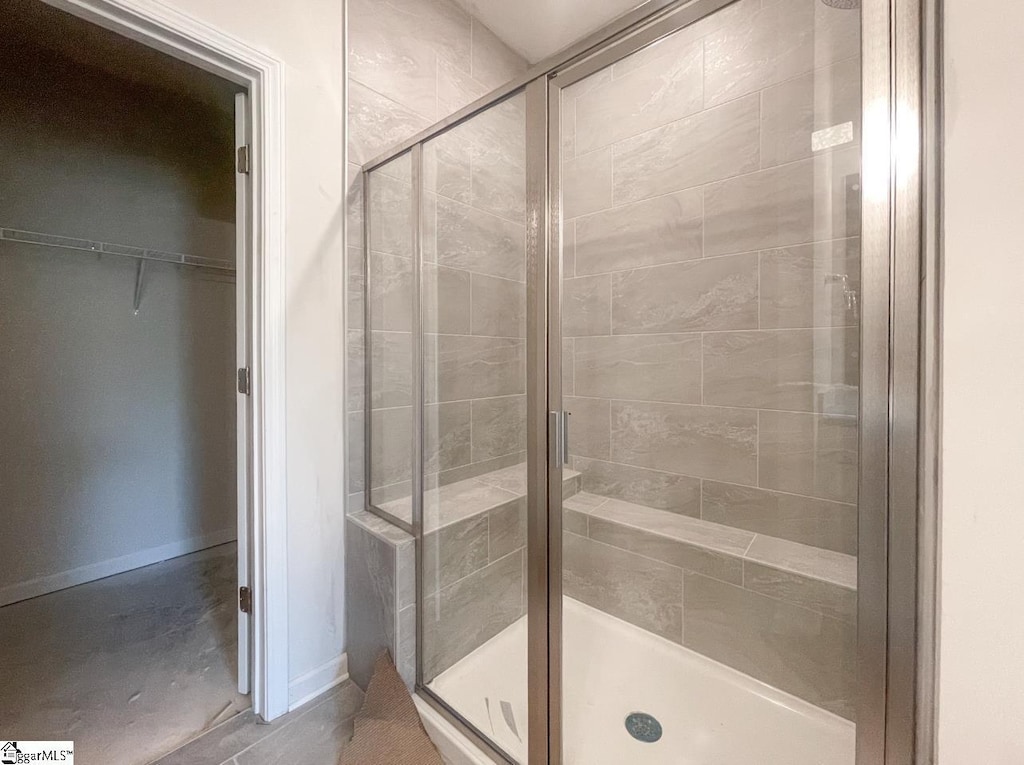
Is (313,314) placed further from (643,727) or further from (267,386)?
(643,727)

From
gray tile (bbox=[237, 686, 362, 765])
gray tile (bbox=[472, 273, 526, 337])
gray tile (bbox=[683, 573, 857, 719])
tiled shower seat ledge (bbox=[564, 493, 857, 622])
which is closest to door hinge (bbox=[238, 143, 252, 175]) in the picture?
gray tile (bbox=[472, 273, 526, 337])

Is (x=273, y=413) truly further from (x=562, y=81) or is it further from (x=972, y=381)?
(x=972, y=381)

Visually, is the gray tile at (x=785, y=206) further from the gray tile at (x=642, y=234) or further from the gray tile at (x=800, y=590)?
the gray tile at (x=800, y=590)

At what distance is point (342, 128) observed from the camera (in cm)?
144

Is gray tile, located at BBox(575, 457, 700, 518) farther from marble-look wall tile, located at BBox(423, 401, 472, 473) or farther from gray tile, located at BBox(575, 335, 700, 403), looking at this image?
marble-look wall tile, located at BBox(423, 401, 472, 473)

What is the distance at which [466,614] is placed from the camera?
1.41 meters

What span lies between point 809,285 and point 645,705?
1354mm

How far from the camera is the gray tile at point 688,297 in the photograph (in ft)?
4.51

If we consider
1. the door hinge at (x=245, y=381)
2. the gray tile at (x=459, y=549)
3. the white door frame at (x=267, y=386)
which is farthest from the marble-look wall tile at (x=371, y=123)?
the gray tile at (x=459, y=549)

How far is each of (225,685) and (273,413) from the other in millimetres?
928

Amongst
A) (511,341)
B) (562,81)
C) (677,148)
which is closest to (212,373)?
(511,341)

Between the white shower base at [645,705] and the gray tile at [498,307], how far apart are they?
809mm

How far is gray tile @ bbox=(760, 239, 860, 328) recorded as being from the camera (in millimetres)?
995

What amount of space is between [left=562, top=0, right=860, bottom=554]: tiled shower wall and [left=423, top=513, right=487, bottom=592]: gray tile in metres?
0.41
